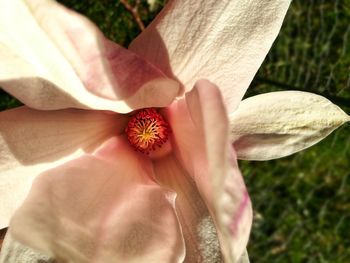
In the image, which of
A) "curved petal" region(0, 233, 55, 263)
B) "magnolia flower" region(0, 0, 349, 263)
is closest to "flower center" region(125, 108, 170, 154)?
"magnolia flower" region(0, 0, 349, 263)

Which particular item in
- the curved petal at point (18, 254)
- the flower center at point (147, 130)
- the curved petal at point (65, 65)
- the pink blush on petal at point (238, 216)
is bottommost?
the curved petal at point (18, 254)

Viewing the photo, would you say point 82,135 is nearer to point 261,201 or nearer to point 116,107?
point 116,107

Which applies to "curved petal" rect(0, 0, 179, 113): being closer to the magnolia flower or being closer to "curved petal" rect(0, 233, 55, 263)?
the magnolia flower

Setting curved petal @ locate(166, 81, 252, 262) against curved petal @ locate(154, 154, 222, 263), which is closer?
curved petal @ locate(166, 81, 252, 262)

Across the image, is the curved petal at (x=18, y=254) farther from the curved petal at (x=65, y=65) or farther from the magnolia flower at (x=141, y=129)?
the curved petal at (x=65, y=65)

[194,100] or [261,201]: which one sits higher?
[194,100]

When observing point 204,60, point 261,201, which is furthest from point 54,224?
point 261,201

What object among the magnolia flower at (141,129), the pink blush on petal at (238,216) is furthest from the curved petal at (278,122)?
the pink blush on petal at (238,216)
